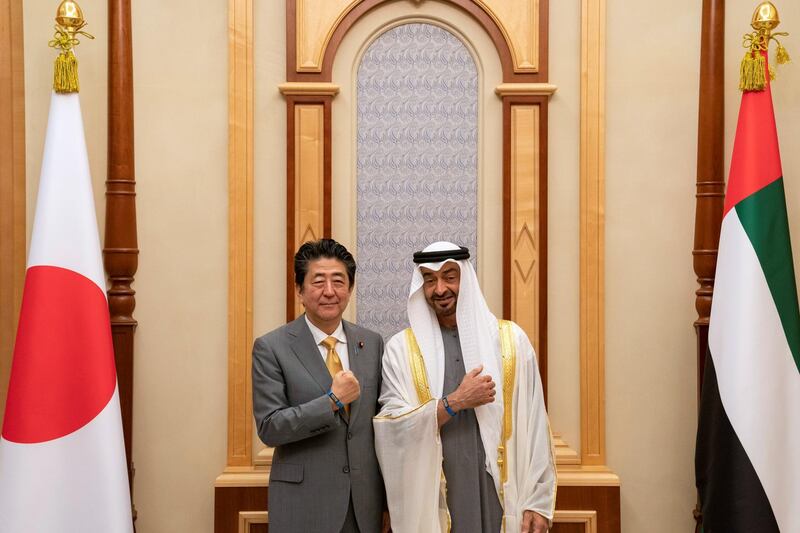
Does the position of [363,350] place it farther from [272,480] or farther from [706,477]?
[706,477]

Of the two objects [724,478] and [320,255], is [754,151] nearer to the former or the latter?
[724,478]

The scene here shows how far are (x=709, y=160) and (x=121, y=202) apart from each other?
232cm

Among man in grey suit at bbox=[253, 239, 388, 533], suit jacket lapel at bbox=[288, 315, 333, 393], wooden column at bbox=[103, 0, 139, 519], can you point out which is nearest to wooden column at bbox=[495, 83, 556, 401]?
man in grey suit at bbox=[253, 239, 388, 533]

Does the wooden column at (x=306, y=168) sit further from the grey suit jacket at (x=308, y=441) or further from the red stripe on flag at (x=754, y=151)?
the red stripe on flag at (x=754, y=151)

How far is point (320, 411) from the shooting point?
267 cm

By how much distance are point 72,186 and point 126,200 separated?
0.28m

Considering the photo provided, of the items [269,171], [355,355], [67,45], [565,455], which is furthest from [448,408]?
[67,45]

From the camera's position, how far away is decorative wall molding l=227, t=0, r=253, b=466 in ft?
11.4

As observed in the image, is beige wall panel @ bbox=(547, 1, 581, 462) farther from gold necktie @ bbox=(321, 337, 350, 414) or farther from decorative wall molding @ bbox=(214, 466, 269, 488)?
decorative wall molding @ bbox=(214, 466, 269, 488)

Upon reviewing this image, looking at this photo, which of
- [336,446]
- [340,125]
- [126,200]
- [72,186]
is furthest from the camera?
[340,125]

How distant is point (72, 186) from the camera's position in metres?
3.08

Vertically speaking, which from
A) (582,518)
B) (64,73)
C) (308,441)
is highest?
(64,73)

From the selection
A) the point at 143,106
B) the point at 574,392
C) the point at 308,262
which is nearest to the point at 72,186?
the point at 143,106

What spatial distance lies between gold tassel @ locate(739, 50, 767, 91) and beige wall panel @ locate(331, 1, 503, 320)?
0.95 m
